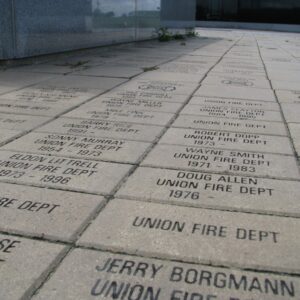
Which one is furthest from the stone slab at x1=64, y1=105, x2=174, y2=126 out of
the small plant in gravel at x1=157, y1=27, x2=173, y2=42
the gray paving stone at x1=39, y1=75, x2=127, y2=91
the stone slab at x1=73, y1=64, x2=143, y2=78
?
the small plant in gravel at x1=157, y1=27, x2=173, y2=42

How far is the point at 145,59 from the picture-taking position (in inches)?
459

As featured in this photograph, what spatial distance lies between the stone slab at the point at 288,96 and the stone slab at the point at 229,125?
5.09 ft

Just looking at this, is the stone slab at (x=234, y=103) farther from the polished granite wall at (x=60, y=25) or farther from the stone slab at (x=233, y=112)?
the polished granite wall at (x=60, y=25)

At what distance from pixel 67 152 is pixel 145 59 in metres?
7.76

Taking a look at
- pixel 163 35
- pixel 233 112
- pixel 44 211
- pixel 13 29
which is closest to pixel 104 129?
pixel 233 112

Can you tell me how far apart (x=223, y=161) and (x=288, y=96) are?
12.0ft

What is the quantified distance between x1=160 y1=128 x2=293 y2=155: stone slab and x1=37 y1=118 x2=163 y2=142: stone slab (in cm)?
18

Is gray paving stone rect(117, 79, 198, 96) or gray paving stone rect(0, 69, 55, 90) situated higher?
gray paving stone rect(0, 69, 55, 90)

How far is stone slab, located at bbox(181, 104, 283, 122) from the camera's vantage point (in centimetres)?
578

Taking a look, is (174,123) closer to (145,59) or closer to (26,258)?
(26,258)

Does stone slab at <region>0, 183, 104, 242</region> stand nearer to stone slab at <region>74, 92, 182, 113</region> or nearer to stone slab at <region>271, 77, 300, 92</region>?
stone slab at <region>74, 92, 182, 113</region>

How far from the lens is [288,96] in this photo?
7320 mm

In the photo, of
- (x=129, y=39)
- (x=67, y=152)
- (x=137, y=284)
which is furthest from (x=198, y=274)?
(x=129, y=39)

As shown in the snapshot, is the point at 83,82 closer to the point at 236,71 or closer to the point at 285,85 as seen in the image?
the point at 285,85
